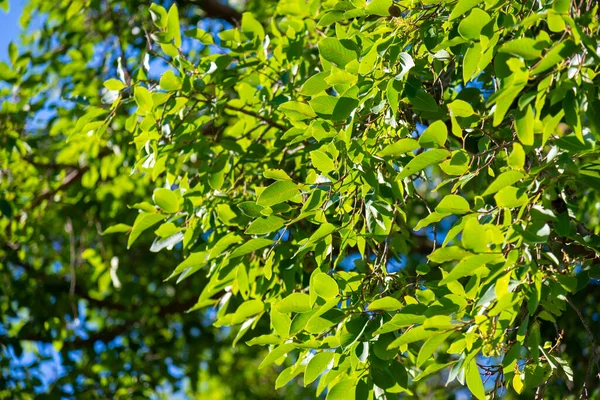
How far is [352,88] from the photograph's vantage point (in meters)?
1.52

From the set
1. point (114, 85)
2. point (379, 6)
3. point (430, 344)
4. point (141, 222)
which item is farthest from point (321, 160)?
point (114, 85)

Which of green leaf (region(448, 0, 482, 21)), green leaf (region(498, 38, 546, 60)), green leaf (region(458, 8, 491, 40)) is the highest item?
green leaf (region(448, 0, 482, 21))

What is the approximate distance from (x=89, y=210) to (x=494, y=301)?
118 inches

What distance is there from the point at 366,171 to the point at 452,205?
0.27 metres

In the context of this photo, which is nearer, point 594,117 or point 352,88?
point 594,117

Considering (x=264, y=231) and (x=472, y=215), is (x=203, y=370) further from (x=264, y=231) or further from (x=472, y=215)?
(x=472, y=215)

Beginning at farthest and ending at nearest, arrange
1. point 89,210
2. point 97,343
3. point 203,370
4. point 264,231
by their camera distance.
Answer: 1. point 203,370
2. point 97,343
3. point 89,210
4. point 264,231

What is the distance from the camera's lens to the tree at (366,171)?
1.26 metres

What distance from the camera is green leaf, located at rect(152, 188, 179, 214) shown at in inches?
78.0

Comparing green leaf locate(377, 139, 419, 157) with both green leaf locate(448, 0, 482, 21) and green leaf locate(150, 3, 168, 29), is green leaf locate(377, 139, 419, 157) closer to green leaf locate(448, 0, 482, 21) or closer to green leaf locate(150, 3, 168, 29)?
green leaf locate(448, 0, 482, 21)

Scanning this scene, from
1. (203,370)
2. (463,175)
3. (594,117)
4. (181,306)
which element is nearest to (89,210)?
(181,306)

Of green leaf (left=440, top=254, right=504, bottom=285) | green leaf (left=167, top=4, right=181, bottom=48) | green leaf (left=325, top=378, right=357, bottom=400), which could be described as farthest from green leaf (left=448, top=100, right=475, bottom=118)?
green leaf (left=167, top=4, right=181, bottom=48)

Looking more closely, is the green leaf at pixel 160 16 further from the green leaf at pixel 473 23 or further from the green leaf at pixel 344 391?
the green leaf at pixel 344 391

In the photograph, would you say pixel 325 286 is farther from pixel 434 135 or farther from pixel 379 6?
pixel 379 6
